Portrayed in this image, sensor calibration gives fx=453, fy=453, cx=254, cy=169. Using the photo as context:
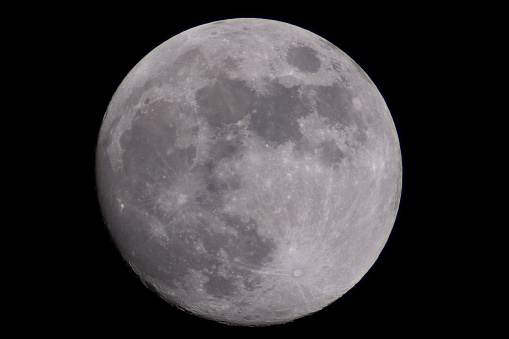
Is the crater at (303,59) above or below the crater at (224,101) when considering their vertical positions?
above

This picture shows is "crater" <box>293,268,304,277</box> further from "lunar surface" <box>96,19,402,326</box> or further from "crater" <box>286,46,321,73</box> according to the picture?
"crater" <box>286,46,321,73</box>

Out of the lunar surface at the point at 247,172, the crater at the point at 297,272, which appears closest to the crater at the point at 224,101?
the lunar surface at the point at 247,172

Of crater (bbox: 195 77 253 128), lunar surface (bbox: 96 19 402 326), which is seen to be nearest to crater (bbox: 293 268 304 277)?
lunar surface (bbox: 96 19 402 326)

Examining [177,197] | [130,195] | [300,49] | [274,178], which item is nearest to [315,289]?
[274,178]

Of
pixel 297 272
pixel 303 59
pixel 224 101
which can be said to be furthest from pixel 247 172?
pixel 303 59

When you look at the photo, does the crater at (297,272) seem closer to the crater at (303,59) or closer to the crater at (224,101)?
the crater at (224,101)

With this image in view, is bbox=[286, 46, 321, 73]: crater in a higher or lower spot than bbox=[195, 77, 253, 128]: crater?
higher

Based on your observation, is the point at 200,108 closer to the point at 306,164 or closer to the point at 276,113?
the point at 276,113

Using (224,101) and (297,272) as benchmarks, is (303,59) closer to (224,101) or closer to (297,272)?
(224,101)
